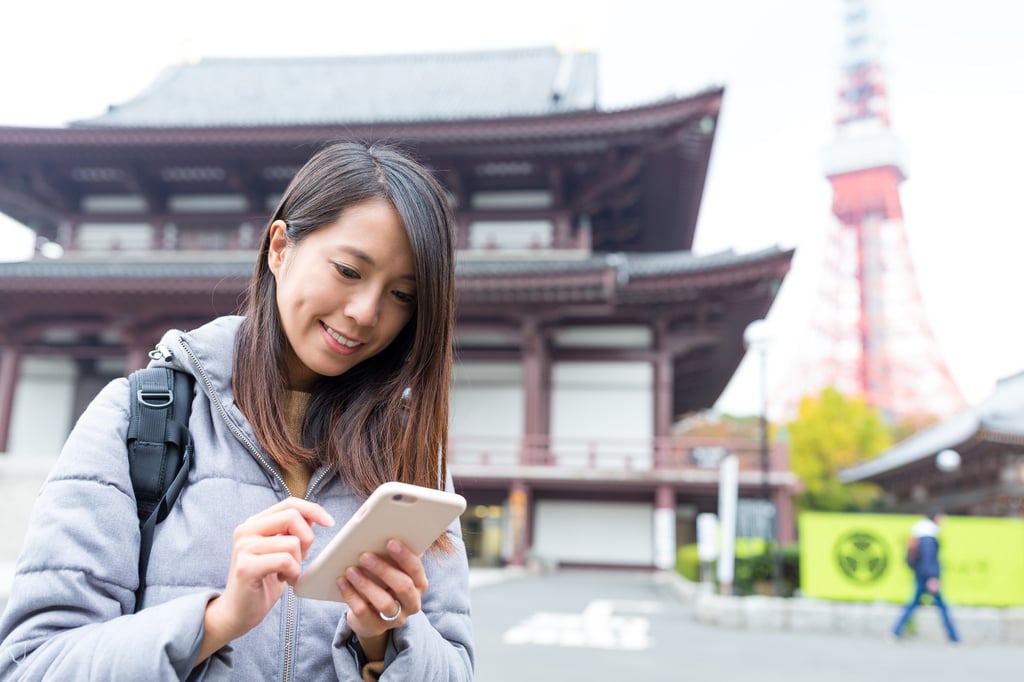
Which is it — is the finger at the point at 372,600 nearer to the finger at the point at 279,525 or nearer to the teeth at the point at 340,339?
the finger at the point at 279,525

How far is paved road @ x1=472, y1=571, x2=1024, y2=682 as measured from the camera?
5496 mm

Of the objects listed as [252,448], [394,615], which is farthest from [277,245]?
[394,615]

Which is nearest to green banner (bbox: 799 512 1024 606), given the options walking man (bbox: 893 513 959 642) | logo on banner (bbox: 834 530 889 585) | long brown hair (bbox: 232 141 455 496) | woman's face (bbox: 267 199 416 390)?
logo on banner (bbox: 834 530 889 585)

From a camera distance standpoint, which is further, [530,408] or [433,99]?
[433,99]

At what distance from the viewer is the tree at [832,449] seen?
34406 mm

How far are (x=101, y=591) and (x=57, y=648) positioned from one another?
0.09 m

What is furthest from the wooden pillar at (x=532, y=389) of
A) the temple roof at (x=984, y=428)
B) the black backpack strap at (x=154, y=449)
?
the black backpack strap at (x=154, y=449)

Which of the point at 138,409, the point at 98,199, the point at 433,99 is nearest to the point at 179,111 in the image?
the point at 98,199

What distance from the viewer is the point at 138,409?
1.20 meters

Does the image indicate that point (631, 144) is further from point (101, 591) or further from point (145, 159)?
point (101, 591)

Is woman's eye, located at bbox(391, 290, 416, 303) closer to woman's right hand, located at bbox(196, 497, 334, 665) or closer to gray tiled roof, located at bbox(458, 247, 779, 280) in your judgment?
woman's right hand, located at bbox(196, 497, 334, 665)

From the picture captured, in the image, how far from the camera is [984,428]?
16.2 metres

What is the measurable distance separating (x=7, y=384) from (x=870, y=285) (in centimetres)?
5891

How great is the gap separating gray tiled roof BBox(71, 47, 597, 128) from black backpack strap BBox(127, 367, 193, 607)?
1652 cm
